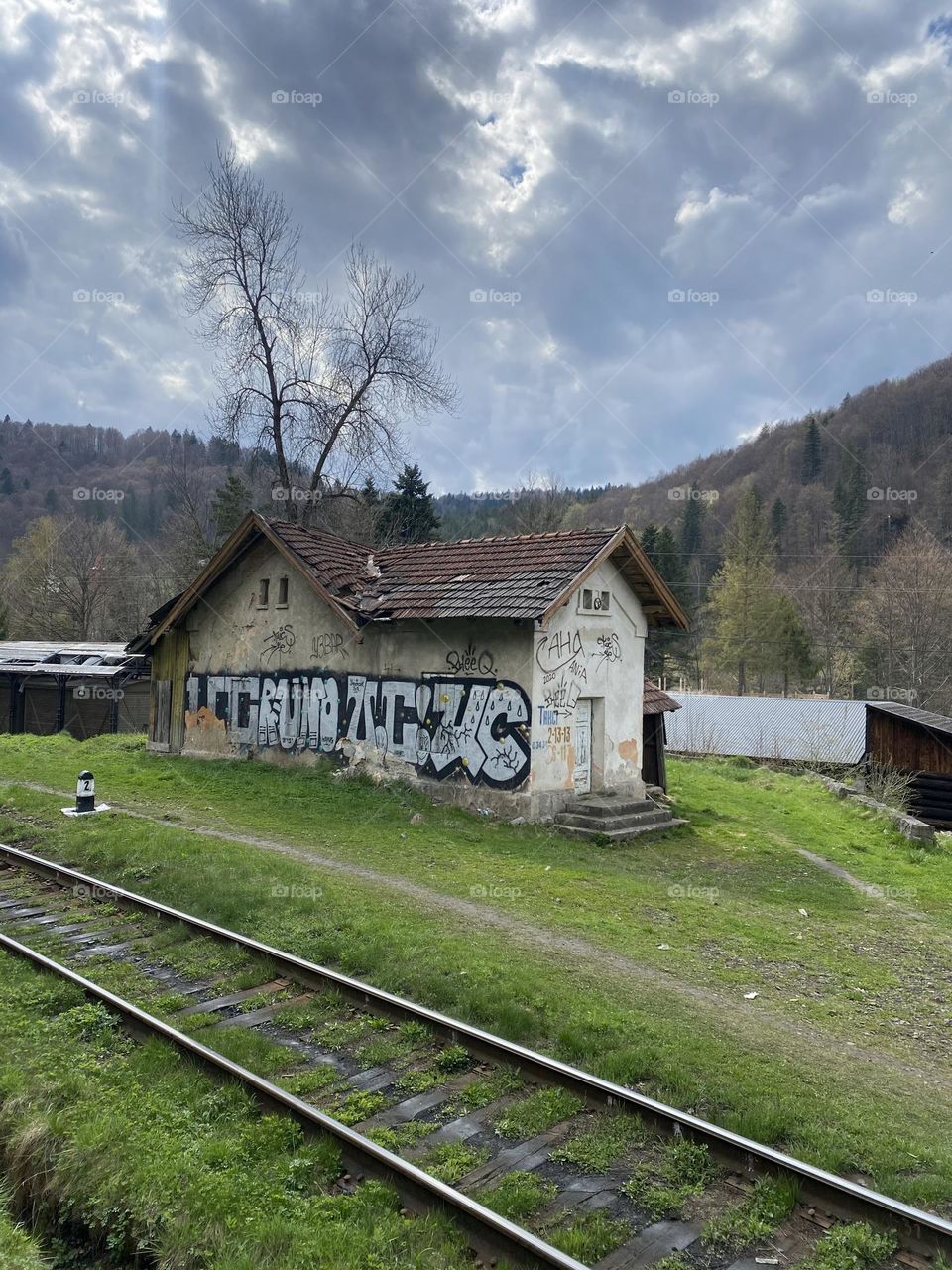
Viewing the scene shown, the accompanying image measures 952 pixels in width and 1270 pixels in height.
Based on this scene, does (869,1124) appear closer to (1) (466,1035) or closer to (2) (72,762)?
(1) (466,1035)

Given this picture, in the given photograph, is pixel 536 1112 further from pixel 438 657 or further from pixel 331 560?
pixel 331 560

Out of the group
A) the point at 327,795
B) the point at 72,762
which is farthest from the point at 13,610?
the point at 327,795

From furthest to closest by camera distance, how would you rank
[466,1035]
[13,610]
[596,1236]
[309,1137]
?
[13,610] → [466,1035] → [309,1137] → [596,1236]

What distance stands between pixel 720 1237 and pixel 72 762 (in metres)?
20.6

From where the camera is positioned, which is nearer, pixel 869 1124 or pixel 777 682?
pixel 869 1124

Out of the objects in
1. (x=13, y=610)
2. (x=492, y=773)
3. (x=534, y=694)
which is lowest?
(x=492, y=773)

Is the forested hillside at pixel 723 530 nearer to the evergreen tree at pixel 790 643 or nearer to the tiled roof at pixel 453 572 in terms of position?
the evergreen tree at pixel 790 643

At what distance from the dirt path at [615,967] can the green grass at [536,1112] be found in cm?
206

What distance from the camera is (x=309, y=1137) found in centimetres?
519

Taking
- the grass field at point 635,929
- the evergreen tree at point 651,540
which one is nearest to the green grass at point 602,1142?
the grass field at point 635,929

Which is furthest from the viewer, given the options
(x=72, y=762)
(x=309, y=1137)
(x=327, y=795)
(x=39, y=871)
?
(x=72, y=762)

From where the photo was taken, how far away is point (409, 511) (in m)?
44.1

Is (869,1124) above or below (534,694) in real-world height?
below

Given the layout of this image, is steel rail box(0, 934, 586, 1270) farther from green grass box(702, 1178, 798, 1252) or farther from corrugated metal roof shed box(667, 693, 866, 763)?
corrugated metal roof shed box(667, 693, 866, 763)
